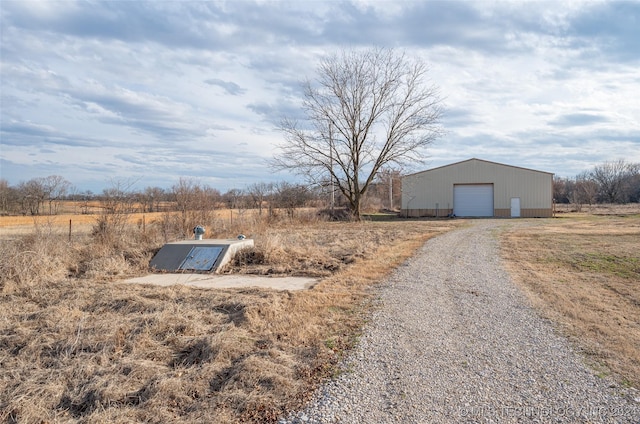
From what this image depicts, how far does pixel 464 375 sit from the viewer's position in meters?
4.48

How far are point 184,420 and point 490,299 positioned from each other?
6.01 m

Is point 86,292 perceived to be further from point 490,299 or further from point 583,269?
point 583,269

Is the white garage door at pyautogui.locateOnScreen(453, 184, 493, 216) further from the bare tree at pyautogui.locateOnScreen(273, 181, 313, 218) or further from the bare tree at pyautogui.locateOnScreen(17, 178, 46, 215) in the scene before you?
the bare tree at pyautogui.locateOnScreen(17, 178, 46, 215)

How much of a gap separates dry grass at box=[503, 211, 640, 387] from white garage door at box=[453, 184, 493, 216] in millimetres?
23319

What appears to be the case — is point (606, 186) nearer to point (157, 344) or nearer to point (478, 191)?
point (478, 191)

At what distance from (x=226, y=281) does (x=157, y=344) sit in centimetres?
468

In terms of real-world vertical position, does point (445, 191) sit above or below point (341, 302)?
above

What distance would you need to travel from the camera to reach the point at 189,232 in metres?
17.1

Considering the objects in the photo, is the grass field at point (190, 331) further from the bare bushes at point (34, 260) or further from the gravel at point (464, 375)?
the gravel at point (464, 375)

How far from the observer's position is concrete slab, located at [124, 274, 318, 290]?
372 inches

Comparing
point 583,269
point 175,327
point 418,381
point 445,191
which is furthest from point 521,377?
point 445,191

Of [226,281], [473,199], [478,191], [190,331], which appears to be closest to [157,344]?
[190,331]

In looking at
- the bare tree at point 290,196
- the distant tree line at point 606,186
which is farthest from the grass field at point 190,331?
the distant tree line at point 606,186

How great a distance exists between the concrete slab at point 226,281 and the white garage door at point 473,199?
109 feet
